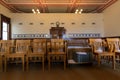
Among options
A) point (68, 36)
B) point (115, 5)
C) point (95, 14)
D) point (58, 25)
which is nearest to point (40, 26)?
point (58, 25)

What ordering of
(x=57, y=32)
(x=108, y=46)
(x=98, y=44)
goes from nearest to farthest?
(x=108, y=46), (x=98, y=44), (x=57, y=32)

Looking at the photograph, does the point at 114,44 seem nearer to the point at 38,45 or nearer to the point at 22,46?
the point at 38,45

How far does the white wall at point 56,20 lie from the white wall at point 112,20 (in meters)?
0.74

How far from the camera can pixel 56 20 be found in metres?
10.5

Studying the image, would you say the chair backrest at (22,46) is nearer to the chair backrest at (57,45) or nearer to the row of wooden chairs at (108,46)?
the chair backrest at (57,45)

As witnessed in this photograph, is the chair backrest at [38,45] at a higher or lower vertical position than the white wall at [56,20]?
lower

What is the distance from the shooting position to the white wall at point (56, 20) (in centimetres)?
1041

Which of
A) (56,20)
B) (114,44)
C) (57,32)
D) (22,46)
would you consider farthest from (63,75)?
(56,20)

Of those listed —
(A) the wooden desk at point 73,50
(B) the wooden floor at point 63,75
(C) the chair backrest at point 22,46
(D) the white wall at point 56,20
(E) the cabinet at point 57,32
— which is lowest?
(B) the wooden floor at point 63,75

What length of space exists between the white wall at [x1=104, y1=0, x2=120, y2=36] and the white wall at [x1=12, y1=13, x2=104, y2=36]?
736mm

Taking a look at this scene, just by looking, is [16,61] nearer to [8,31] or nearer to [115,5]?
[8,31]

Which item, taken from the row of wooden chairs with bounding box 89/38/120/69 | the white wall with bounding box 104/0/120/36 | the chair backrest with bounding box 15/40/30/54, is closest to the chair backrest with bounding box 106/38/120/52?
the row of wooden chairs with bounding box 89/38/120/69

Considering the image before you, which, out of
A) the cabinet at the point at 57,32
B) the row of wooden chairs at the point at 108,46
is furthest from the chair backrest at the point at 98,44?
the cabinet at the point at 57,32

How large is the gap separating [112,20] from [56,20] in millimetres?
3454
